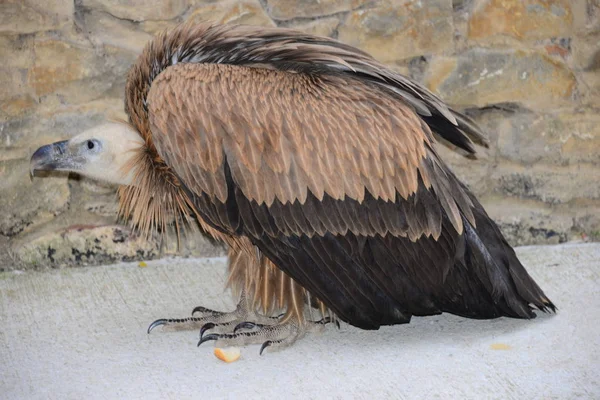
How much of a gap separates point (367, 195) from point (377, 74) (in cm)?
47

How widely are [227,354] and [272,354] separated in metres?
0.18

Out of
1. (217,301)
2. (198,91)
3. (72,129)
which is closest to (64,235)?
(72,129)

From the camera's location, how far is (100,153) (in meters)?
3.38

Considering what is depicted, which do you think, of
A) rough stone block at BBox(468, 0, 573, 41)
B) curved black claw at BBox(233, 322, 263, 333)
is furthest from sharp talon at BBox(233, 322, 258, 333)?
rough stone block at BBox(468, 0, 573, 41)

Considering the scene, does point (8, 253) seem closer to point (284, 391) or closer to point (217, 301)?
point (217, 301)

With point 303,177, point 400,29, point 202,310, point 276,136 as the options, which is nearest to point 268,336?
point 202,310

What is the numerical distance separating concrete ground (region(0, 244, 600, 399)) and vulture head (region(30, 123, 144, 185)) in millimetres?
642

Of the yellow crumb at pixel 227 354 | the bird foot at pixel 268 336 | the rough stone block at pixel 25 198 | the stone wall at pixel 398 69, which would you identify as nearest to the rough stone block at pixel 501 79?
the stone wall at pixel 398 69

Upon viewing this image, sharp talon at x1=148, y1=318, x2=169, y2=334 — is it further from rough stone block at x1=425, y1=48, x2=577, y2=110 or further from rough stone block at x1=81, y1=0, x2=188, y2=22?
rough stone block at x1=425, y1=48, x2=577, y2=110

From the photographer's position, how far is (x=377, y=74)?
3162 mm

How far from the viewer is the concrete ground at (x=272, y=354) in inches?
114

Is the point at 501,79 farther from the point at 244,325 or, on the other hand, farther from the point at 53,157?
the point at 53,157

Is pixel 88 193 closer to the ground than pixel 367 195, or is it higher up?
closer to the ground

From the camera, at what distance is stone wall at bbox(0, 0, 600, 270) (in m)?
3.88
